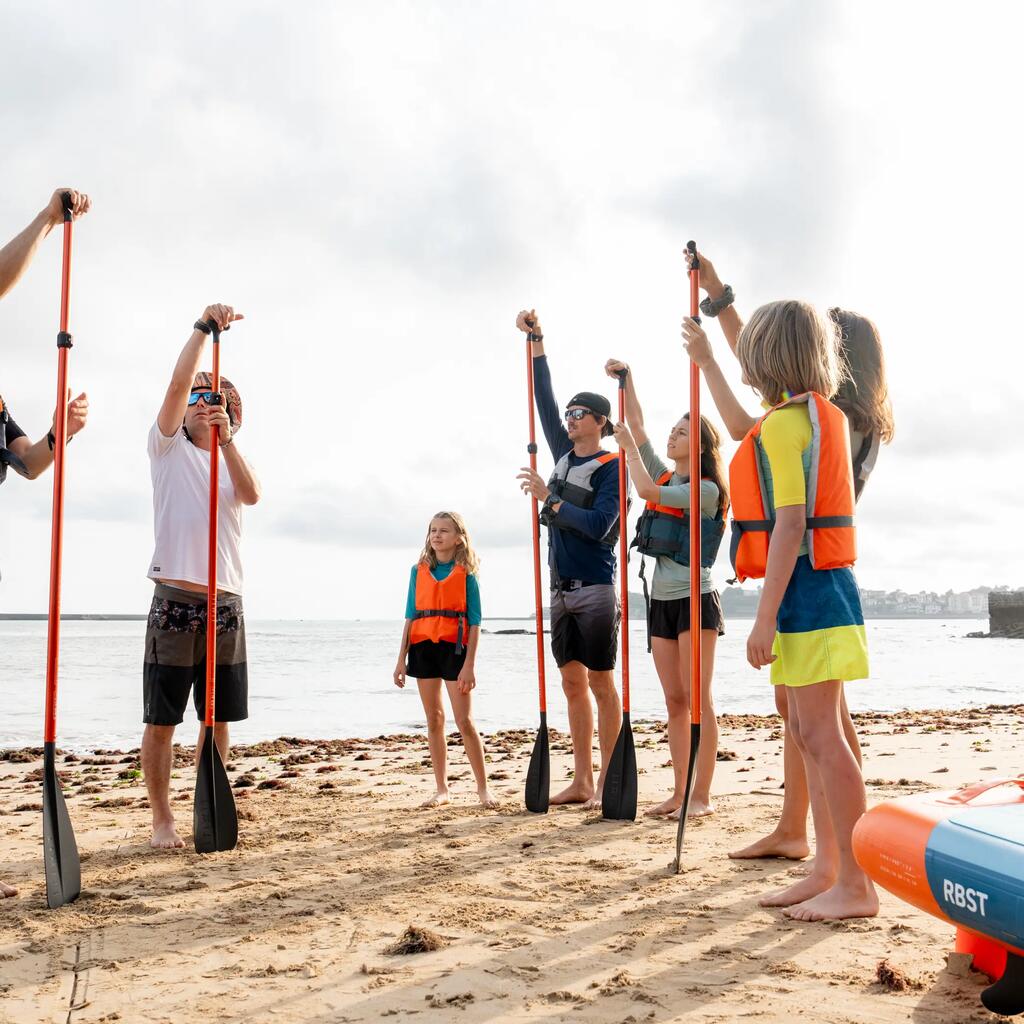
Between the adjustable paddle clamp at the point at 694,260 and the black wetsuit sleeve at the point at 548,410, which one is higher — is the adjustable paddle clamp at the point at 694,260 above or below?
above

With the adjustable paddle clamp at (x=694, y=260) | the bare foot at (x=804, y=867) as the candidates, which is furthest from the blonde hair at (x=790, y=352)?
the bare foot at (x=804, y=867)

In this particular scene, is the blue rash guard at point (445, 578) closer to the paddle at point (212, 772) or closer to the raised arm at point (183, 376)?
the paddle at point (212, 772)

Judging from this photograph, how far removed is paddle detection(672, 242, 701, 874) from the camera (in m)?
4.15

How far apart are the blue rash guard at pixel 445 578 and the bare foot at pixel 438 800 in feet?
3.59

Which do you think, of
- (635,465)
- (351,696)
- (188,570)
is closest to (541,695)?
(635,465)

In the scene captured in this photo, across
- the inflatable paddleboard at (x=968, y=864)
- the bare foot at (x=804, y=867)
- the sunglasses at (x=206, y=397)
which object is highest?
the sunglasses at (x=206, y=397)

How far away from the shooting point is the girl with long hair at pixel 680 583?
202 inches

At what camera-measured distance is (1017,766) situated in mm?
6672

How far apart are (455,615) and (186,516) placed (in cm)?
179

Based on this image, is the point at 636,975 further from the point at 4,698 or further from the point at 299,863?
the point at 4,698

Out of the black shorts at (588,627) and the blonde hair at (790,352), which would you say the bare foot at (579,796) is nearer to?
the black shorts at (588,627)

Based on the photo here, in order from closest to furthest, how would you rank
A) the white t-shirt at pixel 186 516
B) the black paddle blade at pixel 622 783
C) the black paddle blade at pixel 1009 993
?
the black paddle blade at pixel 1009 993
the white t-shirt at pixel 186 516
the black paddle blade at pixel 622 783

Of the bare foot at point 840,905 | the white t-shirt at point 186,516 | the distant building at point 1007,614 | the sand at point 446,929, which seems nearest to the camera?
the sand at point 446,929

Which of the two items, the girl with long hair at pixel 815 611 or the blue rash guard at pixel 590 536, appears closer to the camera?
the girl with long hair at pixel 815 611
